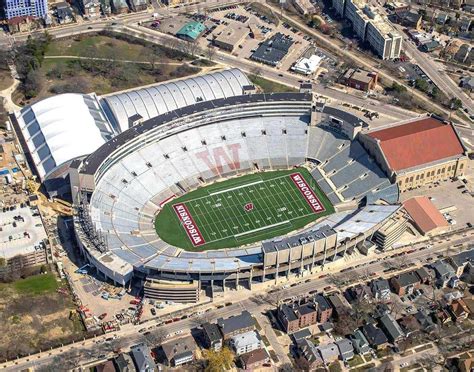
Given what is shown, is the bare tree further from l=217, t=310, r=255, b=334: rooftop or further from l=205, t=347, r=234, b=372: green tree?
l=217, t=310, r=255, b=334: rooftop

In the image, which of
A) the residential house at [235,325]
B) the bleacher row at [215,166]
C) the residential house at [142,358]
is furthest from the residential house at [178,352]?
the bleacher row at [215,166]

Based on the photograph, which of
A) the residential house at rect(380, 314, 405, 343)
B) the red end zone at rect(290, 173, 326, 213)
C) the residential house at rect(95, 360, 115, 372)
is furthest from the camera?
the red end zone at rect(290, 173, 326, 213)

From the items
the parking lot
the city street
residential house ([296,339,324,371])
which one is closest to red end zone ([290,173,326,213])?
the city street

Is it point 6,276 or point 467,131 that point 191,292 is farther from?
point 467,131

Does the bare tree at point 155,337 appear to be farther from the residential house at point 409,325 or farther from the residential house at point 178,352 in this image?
the residential house at point 409,325

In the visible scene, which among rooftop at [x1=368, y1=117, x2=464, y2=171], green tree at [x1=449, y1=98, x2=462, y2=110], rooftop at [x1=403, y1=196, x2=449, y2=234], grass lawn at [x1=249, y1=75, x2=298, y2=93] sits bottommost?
rooftop at [x1=403, y1=196, x2=449, y2=234]

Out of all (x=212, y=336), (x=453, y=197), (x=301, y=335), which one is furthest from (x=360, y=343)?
(x=453, y=197)

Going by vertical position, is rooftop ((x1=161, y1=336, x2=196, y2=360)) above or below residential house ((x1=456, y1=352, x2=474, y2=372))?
above
